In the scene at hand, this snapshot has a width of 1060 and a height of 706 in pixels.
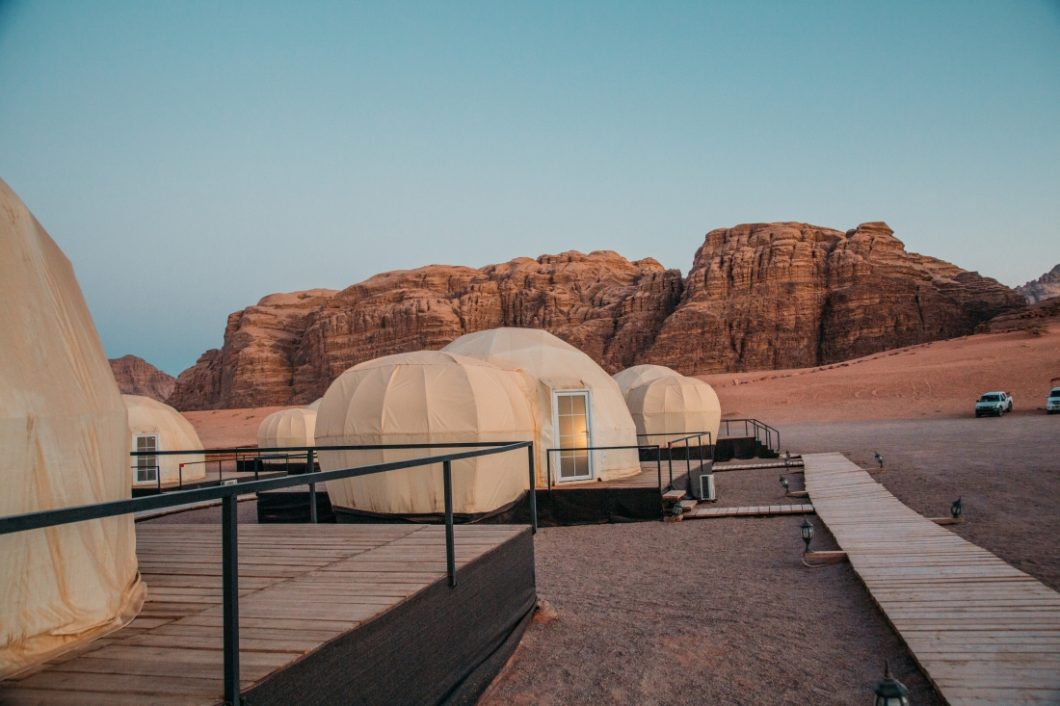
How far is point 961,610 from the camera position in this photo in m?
6.07

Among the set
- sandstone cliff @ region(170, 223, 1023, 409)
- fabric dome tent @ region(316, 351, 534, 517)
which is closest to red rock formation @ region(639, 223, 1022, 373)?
sandstone cliff @ region(170, 223, 1023, 409)

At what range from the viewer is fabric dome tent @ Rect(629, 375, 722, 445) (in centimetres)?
2659

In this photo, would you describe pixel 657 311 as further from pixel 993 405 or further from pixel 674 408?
pixel 674 408

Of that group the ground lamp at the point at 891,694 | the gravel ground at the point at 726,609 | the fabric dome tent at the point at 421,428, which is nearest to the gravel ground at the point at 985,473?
the gravel ground at the point at 726,609

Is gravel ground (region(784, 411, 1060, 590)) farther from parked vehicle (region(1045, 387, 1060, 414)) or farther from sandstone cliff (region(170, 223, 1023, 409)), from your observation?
sandstone cliff (region(170, 223, 1023, 409))

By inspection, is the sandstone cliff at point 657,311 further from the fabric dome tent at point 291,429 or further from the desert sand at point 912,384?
the fabric dome tent at point 291,429

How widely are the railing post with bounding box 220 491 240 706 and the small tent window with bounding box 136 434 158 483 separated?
19890mm

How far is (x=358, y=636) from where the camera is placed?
11.6 ft

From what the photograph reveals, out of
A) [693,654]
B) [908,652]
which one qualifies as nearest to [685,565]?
[693,654]

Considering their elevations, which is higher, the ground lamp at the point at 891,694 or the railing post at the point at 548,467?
the railing post at the point at 548,467

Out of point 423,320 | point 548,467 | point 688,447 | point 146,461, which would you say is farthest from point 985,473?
point 423,320

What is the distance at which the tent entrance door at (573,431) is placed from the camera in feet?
49.7

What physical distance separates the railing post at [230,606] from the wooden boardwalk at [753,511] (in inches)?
468

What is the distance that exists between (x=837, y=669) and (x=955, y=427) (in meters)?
31.6
